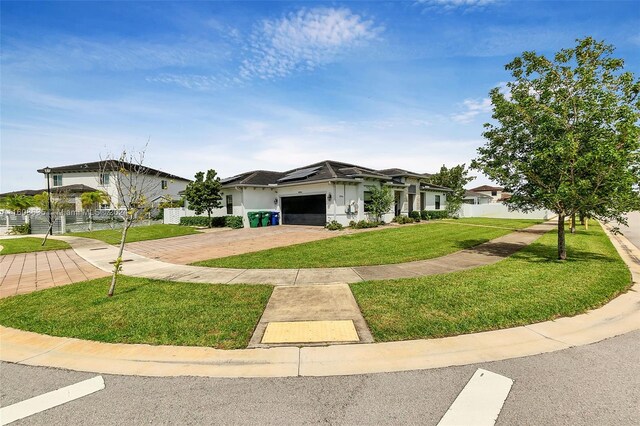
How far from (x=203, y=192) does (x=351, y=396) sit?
22.4 metres

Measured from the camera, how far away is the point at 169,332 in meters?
4.37

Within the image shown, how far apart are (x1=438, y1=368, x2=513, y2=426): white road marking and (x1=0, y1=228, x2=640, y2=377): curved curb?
0.37m

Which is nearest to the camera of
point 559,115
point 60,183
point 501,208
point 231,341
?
point 231,341

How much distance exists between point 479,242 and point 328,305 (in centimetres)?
1056

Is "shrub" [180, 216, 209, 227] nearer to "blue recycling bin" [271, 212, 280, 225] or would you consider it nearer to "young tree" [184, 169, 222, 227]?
"young tree" [184, 169, 222, 227]

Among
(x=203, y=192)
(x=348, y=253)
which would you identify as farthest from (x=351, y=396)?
(x=203, y=192)

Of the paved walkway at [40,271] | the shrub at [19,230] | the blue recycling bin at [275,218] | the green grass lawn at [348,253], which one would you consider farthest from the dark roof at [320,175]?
the shrub at [19,230]

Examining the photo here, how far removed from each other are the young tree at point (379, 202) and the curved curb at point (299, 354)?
16.5 m

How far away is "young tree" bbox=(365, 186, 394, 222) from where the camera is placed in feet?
68.1

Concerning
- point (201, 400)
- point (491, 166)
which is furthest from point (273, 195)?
point (201, 400)

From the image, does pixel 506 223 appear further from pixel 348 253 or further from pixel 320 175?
pixel 348 253

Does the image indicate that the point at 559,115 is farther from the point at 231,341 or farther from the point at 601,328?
the point at 231,341

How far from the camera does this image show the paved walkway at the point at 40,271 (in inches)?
293

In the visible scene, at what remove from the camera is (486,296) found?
5.70 metres
